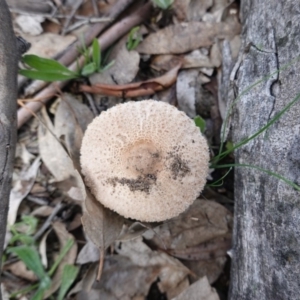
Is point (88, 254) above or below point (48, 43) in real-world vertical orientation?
below

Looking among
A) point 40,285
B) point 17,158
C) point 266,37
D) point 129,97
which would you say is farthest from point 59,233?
point 266,37

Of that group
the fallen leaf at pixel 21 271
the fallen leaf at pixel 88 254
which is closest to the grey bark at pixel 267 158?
the fallen leaf at pixel 88 254

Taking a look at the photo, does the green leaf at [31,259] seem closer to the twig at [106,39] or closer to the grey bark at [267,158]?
the twig at [106,39]

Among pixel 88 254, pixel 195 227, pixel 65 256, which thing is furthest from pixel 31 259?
pixel 195 227

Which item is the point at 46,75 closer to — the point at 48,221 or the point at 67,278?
the point at 48,221

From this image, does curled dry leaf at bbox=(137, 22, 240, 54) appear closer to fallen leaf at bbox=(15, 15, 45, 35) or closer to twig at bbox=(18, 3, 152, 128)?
twig at bbox=(18, 3, 152, 128)

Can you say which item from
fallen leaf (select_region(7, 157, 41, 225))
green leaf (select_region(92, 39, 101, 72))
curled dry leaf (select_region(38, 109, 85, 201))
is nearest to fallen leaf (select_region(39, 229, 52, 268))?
fallen leaf (select_region(7, 157, 41, 225))
